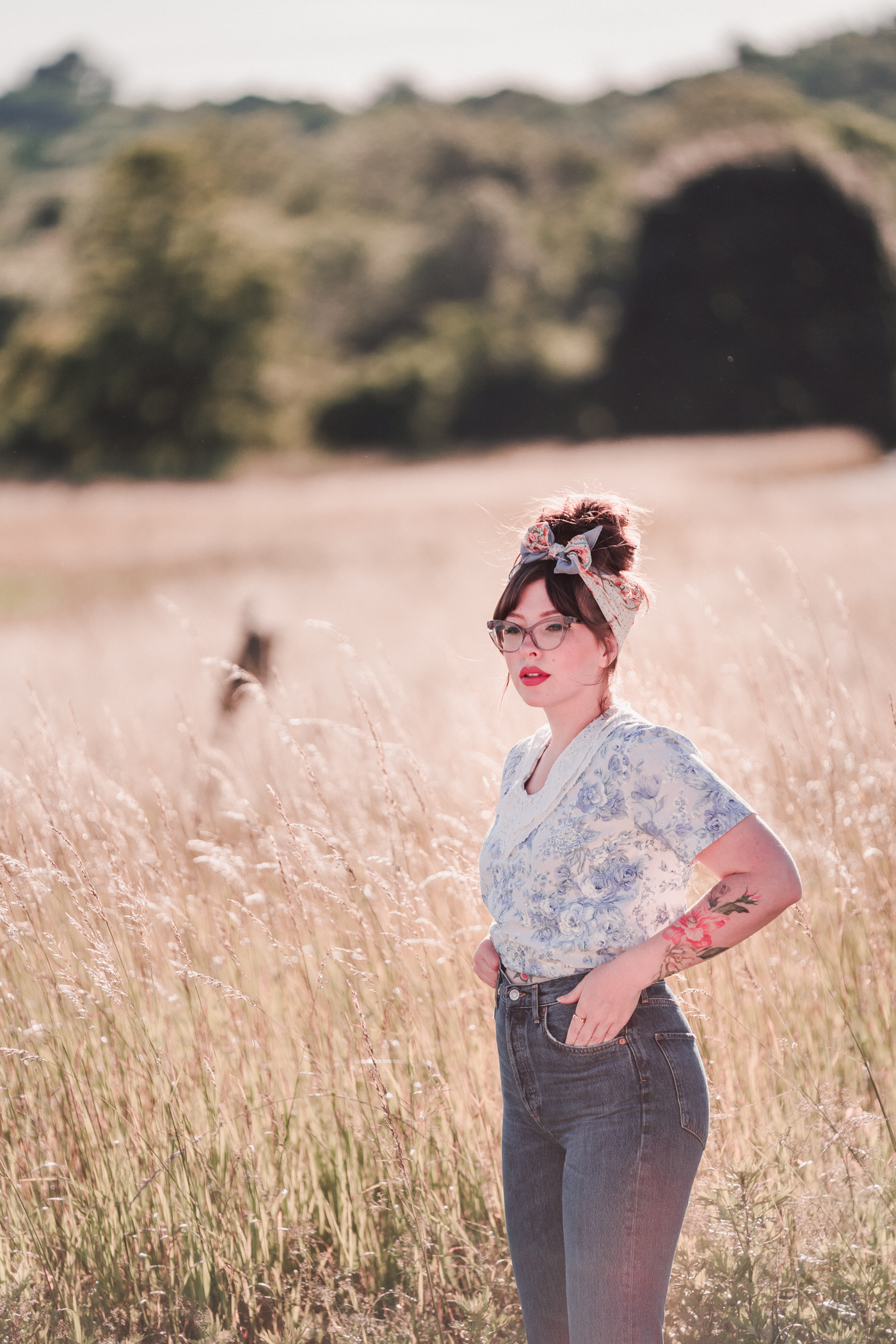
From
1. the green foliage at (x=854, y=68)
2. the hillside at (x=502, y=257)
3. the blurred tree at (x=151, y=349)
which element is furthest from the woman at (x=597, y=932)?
the blurred tree at (x=151, y=349)

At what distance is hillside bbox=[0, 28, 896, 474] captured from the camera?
104 ft

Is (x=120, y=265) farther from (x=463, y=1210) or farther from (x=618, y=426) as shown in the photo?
(x=463, y=1210)

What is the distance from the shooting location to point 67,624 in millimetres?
12414

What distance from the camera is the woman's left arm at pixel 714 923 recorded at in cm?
155

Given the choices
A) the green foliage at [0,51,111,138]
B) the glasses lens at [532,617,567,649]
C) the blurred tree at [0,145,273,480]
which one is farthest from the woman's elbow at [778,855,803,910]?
the green foliage at [0,51,111,138]

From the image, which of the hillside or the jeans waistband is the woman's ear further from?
the hillside

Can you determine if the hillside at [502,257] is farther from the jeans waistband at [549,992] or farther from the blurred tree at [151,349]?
the jeans waistband at [549,992]

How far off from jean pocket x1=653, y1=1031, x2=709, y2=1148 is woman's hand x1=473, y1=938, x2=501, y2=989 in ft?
1.04

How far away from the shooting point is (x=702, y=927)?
1577 millimetres

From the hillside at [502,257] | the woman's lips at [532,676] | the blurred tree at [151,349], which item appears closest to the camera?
the woman's lips at [532,676]

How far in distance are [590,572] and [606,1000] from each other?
647 millimetres

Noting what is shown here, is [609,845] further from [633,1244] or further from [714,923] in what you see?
[633,1244]

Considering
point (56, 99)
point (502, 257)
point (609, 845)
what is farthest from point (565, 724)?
point (56, 99)

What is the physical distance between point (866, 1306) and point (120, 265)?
45.4m
